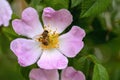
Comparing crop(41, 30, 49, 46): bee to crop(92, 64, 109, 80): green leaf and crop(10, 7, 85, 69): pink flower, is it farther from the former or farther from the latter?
crop(92, 64, 109, 80): green leaf

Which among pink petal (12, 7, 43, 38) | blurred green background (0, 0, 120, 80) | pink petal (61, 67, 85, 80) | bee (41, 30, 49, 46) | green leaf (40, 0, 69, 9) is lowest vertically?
blurred green background (0, 0, 120, 80)

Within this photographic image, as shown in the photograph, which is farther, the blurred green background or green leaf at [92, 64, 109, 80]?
the blurred green background

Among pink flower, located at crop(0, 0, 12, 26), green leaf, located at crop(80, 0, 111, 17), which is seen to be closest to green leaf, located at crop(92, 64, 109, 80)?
green leaf, located at crop(80, 0, 111, 17)

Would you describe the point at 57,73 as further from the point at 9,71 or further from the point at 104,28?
the point at 9,71

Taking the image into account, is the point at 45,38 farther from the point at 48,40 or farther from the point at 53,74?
the point at 53,74

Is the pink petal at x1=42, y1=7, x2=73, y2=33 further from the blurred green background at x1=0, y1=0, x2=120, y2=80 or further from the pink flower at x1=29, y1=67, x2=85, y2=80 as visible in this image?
the pink flower at x1=29, y1=67, x2=85, y2=80

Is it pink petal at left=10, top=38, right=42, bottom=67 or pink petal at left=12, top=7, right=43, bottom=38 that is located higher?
pink petal at left=12, top=7, right=43, bottom=38
